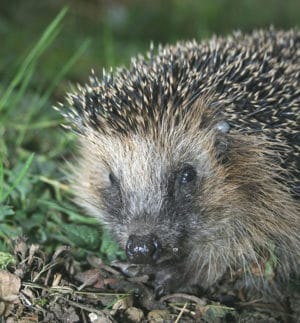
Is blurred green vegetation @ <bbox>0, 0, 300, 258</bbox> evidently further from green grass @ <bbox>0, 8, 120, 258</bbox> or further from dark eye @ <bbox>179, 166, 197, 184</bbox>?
dark eye @ <bbox>179, 166, 197, 184</bbox>

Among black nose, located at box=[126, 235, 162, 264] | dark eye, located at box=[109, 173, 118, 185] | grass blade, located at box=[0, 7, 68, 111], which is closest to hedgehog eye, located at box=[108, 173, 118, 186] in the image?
dark eye, located at box=[109, 173, 118, 185]

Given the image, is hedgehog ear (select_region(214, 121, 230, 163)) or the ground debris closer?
the ground debris

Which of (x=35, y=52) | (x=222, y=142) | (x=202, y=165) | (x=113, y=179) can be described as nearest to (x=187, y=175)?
(x=202, y=165)

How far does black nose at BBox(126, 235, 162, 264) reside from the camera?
2.14 meters

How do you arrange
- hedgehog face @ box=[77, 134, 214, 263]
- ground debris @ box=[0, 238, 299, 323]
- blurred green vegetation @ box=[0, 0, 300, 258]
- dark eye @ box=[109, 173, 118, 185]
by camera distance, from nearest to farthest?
ground debris @ box=[0, 238, 299, 323], hedgehog face @ box=[77, 134, 214, 263], dark eye @ box=[109, 173, 118, 185], blurred green vegetation @ box=[0, 0, 300, 258]

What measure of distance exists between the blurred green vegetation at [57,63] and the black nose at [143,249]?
0.33m

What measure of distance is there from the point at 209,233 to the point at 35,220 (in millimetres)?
765

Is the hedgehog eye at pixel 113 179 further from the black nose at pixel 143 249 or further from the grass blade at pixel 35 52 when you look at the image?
A: the grass blade at pixel 35 52

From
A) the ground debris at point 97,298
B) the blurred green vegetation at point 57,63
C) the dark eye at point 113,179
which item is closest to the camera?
the ground debris at point 97,298

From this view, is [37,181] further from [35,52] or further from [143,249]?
[143,249]

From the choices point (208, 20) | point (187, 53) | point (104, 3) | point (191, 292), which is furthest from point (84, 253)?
point (104, 3)

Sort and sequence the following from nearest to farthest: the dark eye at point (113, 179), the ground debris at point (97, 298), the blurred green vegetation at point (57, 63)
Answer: the ground debris at point (97, 298)
the dark eye at point (113, 179)
the blurred green vegetation at point (57, 63)

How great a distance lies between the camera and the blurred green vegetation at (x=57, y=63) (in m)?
2.60

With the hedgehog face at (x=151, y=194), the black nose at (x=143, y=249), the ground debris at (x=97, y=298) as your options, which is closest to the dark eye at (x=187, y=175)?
the hedgehog face at (x=151, y=194)
